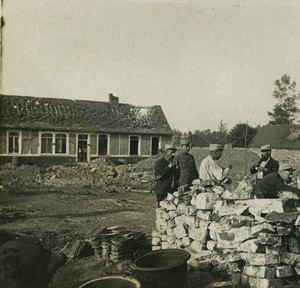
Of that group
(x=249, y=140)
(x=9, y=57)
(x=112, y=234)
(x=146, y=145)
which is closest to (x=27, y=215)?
(x=112, y=234)

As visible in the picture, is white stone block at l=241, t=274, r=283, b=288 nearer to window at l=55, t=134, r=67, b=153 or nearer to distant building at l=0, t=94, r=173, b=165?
distant building at l=0, t=94, r=173, b=165

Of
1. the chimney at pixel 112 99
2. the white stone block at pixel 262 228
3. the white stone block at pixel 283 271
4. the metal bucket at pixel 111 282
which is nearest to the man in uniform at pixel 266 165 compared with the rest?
the white stone block at pixel 262 228

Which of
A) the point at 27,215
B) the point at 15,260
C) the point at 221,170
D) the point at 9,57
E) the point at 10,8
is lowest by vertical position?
the point at 27,215

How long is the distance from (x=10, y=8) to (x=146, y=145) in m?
21.5

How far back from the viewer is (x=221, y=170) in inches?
291

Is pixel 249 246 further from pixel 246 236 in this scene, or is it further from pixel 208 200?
pixel 208 200

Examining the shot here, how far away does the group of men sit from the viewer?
5.88 meters

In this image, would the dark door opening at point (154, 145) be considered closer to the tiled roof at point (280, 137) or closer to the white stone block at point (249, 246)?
the tiled roof at point (280, 137)

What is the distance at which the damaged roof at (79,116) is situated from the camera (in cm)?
2422

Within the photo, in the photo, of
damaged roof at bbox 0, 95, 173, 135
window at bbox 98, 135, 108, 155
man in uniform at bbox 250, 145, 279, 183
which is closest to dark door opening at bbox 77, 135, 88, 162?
damaged roof at bbox 0, 95, 173, 135

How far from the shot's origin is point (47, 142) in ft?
79.6

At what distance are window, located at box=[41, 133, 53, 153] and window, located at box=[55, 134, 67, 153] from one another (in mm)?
404

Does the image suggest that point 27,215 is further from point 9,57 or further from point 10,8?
point 10,8

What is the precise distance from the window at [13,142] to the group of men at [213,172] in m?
17.5
